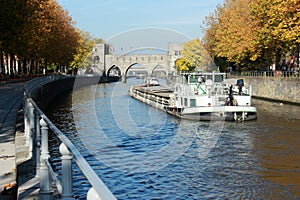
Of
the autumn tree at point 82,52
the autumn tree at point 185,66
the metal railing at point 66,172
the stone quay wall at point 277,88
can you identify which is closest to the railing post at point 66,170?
the metal railing at point 66,172

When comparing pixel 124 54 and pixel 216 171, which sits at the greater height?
pixel 124 54

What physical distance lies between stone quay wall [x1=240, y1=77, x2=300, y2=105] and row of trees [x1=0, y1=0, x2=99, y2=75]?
22.9m

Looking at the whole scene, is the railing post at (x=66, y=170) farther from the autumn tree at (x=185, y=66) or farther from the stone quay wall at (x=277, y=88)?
the autumn tree at (x=185, y=66)

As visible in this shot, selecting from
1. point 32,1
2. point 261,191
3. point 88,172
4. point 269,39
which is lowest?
point 261,191

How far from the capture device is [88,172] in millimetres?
3861

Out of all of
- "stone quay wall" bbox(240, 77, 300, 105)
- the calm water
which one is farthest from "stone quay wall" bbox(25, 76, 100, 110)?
"stone quay wall" bbox(240, 77, 300, 105)

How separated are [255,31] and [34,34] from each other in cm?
2391

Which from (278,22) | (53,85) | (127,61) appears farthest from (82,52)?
(278,22)

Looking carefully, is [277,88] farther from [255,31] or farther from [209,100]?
[209,100]

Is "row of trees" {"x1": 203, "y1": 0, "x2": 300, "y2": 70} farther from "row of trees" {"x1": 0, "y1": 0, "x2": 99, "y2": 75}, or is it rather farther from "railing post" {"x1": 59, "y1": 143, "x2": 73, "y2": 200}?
"railing post" {"x1": 59, "y1": 143, "x2": 73, "y2": 200}

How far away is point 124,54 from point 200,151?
424 feet

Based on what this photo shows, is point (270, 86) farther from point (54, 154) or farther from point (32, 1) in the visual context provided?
point (54, 154)

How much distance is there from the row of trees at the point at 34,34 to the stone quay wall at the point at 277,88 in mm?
22938

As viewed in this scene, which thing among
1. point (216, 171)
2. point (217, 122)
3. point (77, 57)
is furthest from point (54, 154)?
point (77, 57)
